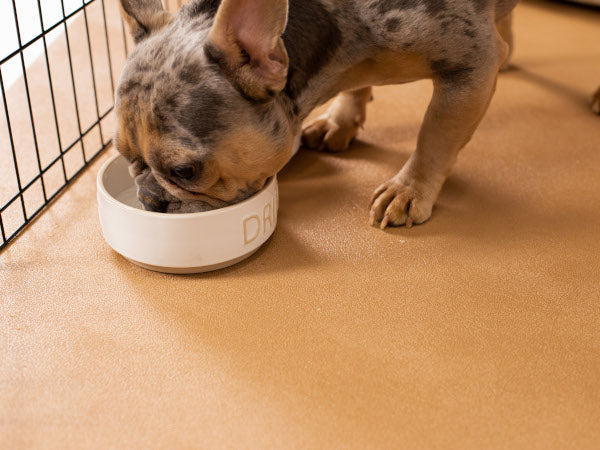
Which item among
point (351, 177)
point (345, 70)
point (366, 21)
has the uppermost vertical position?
point (366, 21)

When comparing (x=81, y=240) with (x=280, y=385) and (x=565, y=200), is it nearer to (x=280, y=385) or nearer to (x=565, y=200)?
(x=280, y=385)

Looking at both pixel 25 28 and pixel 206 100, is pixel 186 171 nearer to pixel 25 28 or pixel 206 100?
pixel 206 100

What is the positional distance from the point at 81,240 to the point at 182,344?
55cm

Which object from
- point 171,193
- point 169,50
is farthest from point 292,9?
point 171,193

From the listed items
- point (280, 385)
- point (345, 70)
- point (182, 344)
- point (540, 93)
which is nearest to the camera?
point (280, 385)

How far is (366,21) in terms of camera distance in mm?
1795

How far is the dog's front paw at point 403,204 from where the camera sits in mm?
2021

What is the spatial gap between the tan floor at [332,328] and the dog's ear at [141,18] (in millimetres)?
594

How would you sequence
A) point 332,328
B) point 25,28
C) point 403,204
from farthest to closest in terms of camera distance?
point 25,28 → point 403,204 → point 332,328

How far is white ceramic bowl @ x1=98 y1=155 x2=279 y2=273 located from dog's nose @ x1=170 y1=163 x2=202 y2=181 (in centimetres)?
→ 10

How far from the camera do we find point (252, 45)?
A: 1.51m

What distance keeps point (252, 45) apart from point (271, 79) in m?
0.09

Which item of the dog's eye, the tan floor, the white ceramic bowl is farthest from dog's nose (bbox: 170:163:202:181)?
the tan floor

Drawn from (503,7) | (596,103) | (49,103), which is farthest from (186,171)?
(596,103)
